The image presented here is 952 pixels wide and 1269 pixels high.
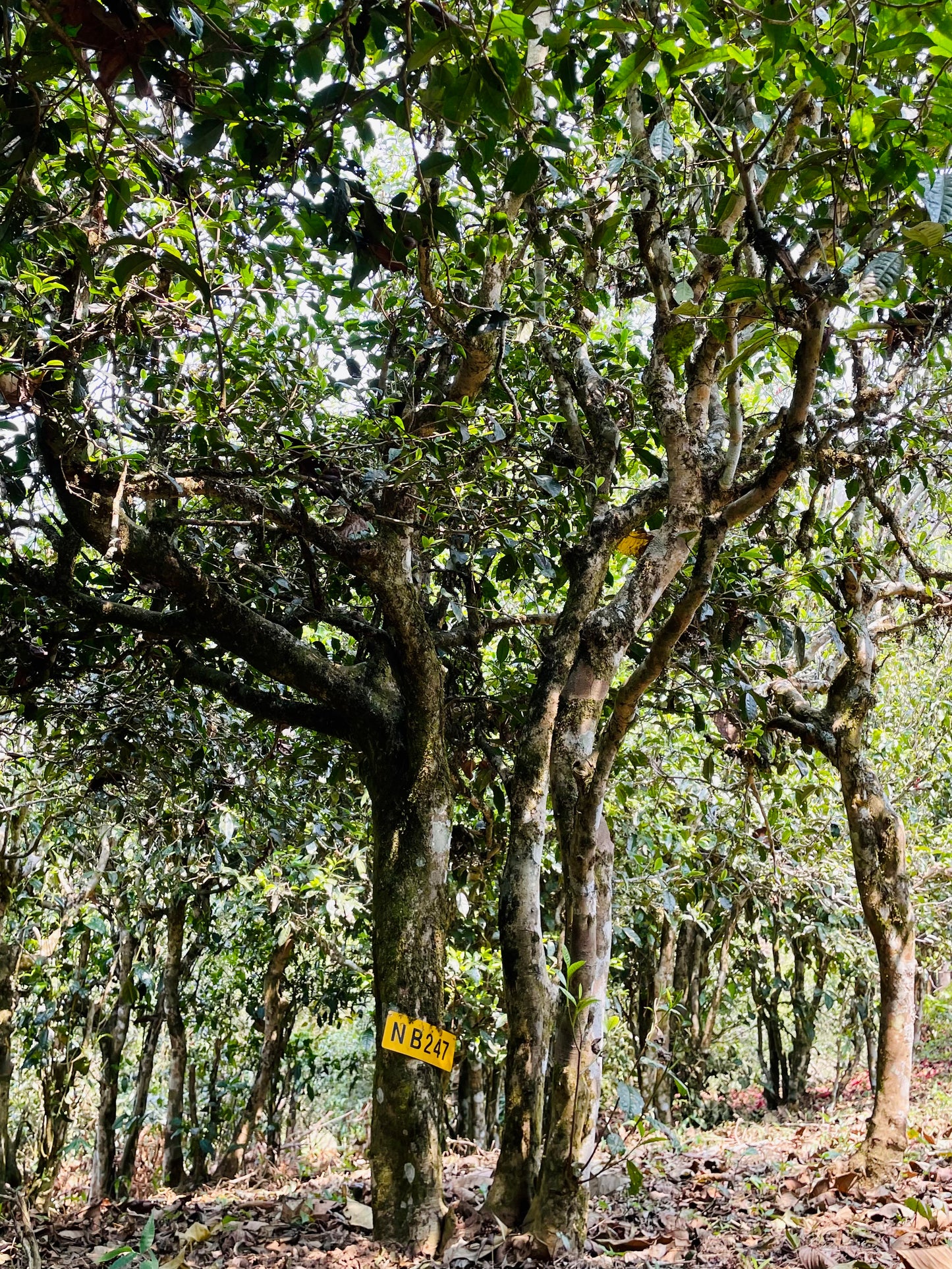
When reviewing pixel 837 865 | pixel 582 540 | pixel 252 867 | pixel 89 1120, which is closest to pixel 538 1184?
pixel 582 540

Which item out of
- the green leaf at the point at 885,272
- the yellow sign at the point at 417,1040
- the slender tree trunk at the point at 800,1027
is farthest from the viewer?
the slender tree trunk at the point at 800,1027

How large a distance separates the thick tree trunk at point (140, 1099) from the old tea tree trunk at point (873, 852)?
6.79 meters

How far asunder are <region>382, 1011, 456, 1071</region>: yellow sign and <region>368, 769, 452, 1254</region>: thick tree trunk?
3 cm

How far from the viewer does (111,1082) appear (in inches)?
333

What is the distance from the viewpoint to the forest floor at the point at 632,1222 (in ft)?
10.8

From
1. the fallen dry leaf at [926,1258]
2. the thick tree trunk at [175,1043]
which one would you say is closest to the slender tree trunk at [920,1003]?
the thick tree trunk at [175,1043]

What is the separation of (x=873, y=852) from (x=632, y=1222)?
215 centimetres

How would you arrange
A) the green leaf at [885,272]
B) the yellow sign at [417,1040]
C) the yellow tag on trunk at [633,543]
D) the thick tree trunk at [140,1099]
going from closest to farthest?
1. the green leaf at [885,272]
2. the yellow sign at [417,1040]
3. the yellow tag on trunk at [633,543]
4. the thick tree trunk at [140,1099]

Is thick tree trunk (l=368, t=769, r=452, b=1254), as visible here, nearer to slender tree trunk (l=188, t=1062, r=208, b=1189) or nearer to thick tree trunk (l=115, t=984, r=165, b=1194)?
thick tree trunk (l=115, t=984, r=165, b=1194)

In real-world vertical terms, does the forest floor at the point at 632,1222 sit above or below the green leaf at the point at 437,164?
below

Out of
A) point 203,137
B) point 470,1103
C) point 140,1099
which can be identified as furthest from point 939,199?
point 470,1103

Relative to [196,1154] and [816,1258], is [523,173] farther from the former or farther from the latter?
[196,1154]

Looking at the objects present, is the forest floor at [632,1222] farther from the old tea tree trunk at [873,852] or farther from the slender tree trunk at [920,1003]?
the slender tree trunk at [920,1003]

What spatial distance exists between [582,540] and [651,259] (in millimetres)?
1272
